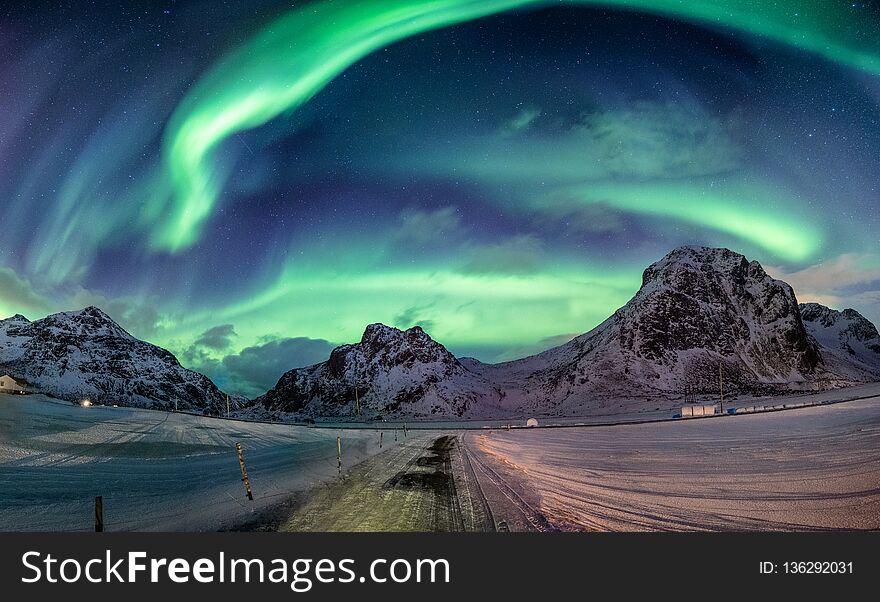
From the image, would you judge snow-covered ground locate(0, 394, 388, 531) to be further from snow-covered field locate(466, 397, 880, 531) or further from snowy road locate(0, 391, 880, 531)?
snow-covered field locate(466, 397, 880, 531)

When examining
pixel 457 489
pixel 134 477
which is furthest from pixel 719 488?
pixel 134 477

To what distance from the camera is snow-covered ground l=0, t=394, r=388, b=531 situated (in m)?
13.9

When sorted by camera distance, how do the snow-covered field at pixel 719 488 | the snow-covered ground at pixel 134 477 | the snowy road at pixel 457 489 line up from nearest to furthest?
1. the snow-covered field at pixel 719 488
2. the snowy road at pixel 457 489
3. the snow-covered ground at pixel 134 477

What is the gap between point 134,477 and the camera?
21438 mm

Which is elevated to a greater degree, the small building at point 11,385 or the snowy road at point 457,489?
the small building at point 11,385

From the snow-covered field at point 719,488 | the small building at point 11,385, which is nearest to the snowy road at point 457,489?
the snow-covered field at point 719,488

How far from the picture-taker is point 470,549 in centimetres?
922

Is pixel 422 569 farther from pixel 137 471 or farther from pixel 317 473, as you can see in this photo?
pixel 137 471

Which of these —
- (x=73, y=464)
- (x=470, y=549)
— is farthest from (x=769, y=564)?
(x=73, y=464)

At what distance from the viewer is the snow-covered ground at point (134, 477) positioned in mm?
13898

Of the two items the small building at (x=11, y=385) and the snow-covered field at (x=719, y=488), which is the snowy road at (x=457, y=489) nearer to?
the snow-covered field at (x=719, y=488)

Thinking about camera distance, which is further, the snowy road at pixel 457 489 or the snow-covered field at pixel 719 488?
the snowy road at pixel 457 489

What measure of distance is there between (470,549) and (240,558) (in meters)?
4.20

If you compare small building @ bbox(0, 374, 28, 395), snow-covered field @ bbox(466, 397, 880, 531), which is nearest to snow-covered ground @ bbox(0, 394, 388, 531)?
snow-covered field @ bbox(466, 397, 880, 531)
